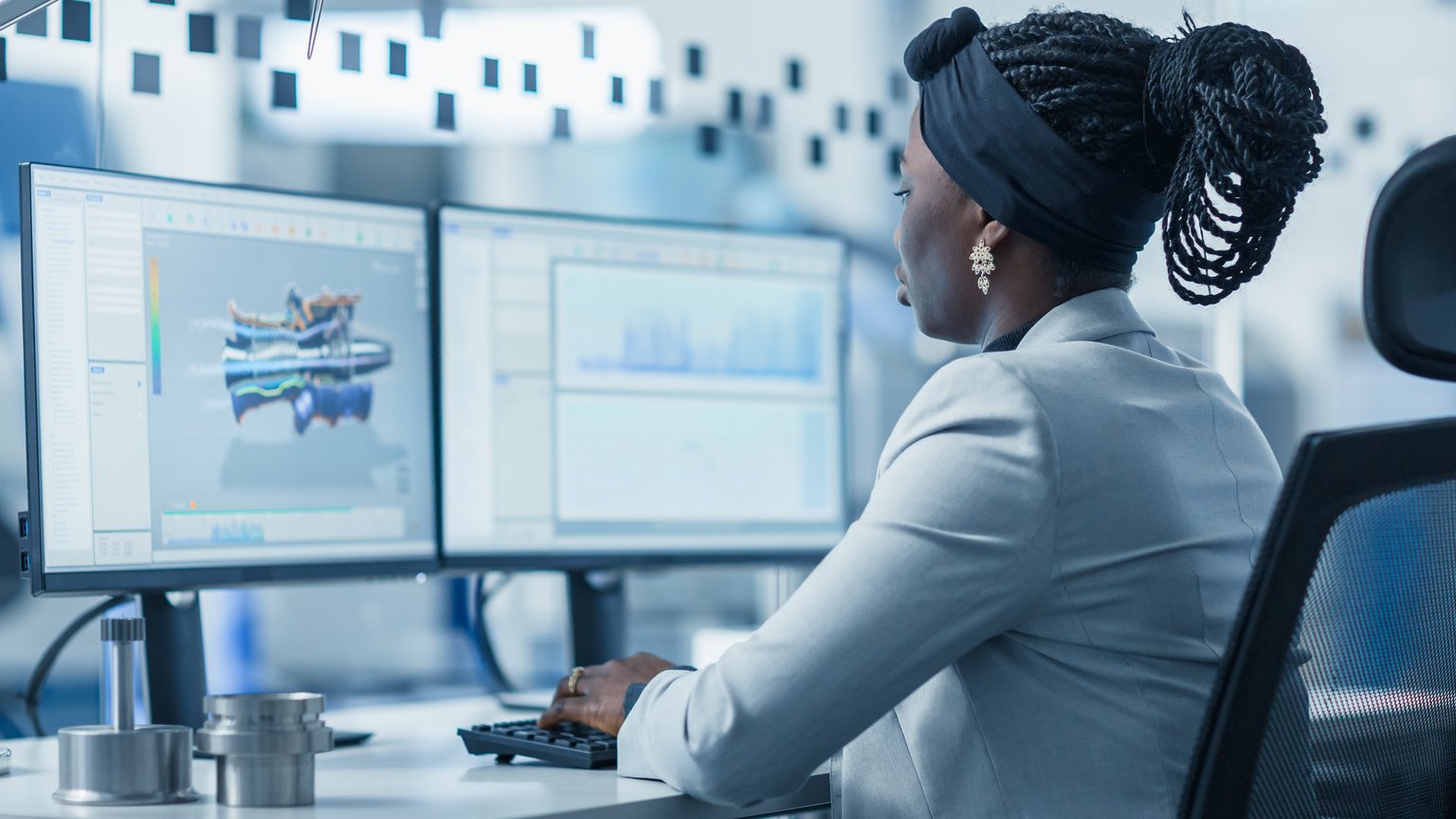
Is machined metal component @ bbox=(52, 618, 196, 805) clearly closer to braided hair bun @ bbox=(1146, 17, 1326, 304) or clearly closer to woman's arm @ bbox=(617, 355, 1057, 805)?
woman's arm @ bbox=(617, 355, 1057, 805)

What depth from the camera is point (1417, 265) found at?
34.4 inches

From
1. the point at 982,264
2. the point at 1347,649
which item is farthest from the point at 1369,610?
the point at 982,264

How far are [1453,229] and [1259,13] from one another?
5.18 ft

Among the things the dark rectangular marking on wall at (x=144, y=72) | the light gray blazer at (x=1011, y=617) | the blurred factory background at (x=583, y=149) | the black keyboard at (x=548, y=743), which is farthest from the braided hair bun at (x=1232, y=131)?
the dark rectangular marking on wall at (x=144, y=72)

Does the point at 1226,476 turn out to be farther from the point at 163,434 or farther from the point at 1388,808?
the point at 163,434

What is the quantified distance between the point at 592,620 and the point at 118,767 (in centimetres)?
71

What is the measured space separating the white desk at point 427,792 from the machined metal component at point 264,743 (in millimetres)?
12

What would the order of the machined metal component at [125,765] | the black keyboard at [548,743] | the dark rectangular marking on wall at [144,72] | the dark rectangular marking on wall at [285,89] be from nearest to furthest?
the machined metal component at [125,765]
the black keyboard at [548,743]
the dark rectangular marking on wall at [144,72]
the dark rectangular marking on wall at [285,89]

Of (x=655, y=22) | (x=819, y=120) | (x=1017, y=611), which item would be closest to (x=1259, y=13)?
(x=819, y=120)

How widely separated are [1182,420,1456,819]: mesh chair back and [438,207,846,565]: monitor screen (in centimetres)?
89

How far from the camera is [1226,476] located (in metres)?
0.98

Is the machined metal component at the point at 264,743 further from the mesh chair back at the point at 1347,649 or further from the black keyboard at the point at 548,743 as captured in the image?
the mesh chair back at the point at 1347,649

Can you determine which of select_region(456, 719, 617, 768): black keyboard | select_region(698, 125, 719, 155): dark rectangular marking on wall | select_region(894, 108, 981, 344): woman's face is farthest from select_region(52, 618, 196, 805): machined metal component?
select_region(698, 125, 719, 155): dark rectangular marking on wall

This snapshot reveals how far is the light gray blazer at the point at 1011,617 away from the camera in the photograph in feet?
2.82
